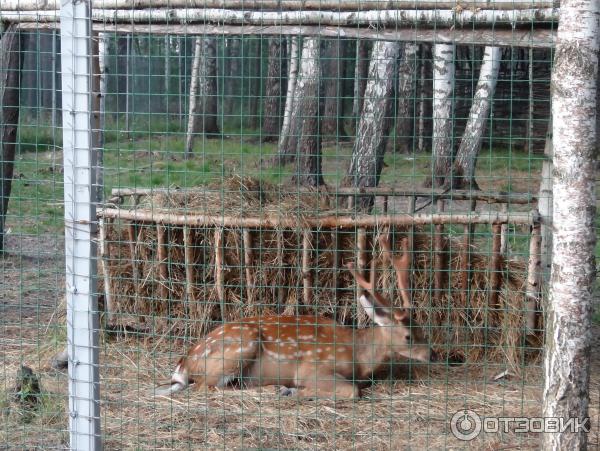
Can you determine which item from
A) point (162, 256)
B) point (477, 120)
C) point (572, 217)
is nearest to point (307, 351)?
point (162, 256)

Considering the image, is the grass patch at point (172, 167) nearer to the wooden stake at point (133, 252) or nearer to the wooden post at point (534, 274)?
the wooden stake at point (133, 252)

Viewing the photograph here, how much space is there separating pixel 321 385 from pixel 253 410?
0.61 metres

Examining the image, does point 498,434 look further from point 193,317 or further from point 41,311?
point 41,311

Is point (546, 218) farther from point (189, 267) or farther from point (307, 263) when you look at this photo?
point (189, 267)

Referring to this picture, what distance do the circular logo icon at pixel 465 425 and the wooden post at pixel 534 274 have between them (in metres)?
1.15

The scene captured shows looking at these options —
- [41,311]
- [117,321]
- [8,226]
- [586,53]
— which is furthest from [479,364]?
[8,226]

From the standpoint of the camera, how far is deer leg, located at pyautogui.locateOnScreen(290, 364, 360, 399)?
643 centimetres

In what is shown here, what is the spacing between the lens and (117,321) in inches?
294

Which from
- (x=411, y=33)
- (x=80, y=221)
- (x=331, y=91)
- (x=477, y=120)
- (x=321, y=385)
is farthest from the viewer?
(x=331, y=91)

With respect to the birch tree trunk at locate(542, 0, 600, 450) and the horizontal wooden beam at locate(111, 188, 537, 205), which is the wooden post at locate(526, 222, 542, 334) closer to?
the horizontal wooden beam at locate(111, 188, 537, 205)

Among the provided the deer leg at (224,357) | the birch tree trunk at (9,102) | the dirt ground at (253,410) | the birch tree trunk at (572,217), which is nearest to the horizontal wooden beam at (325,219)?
the deer leg at (224,357)

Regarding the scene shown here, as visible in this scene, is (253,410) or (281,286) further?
(281,286)

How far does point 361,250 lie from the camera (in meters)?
6.90

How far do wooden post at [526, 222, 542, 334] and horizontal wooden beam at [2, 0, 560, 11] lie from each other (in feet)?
6.58
